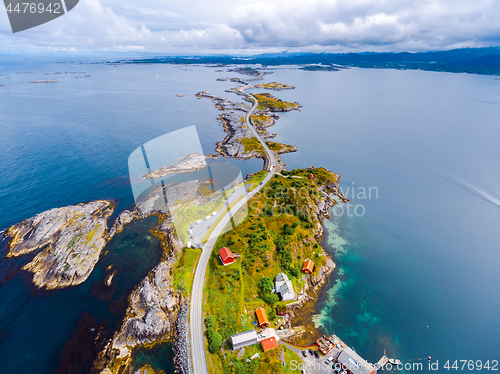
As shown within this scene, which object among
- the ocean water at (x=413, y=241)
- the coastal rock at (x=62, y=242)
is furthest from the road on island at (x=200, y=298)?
the coastal rock at (x=62, y=242)

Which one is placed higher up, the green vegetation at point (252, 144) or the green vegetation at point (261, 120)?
the green vegetation at point (261, 120)

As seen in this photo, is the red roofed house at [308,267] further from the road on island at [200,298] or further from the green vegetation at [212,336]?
the green vegetation at [212,336]

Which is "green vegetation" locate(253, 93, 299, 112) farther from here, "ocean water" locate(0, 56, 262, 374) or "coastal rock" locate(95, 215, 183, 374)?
"coastal rock" locate(95, 215, 183, 374)

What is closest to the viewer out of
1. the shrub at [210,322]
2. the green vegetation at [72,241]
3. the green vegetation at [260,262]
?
the green vegetation at [260,262]

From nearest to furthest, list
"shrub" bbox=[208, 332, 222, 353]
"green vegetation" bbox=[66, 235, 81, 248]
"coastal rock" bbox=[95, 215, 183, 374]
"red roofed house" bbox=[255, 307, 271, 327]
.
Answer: "shrub" bbox=[208, 332, 222, 353] → "coastal rock" bbox=[95, 215, 183, 374] → "red roofed house" bbox=[255, 307, 271, 327] → "green vegetation" bbox=[66, 235, 81, 248]

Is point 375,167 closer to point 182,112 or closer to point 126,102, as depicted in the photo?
point 182,112

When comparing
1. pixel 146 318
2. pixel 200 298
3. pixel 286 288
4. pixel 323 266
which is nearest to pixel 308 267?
pixel 323 266

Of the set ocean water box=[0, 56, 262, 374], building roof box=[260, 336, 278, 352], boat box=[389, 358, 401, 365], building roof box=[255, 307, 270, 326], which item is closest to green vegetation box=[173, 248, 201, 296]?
ocean water box=[0, 56, 262, 374]
